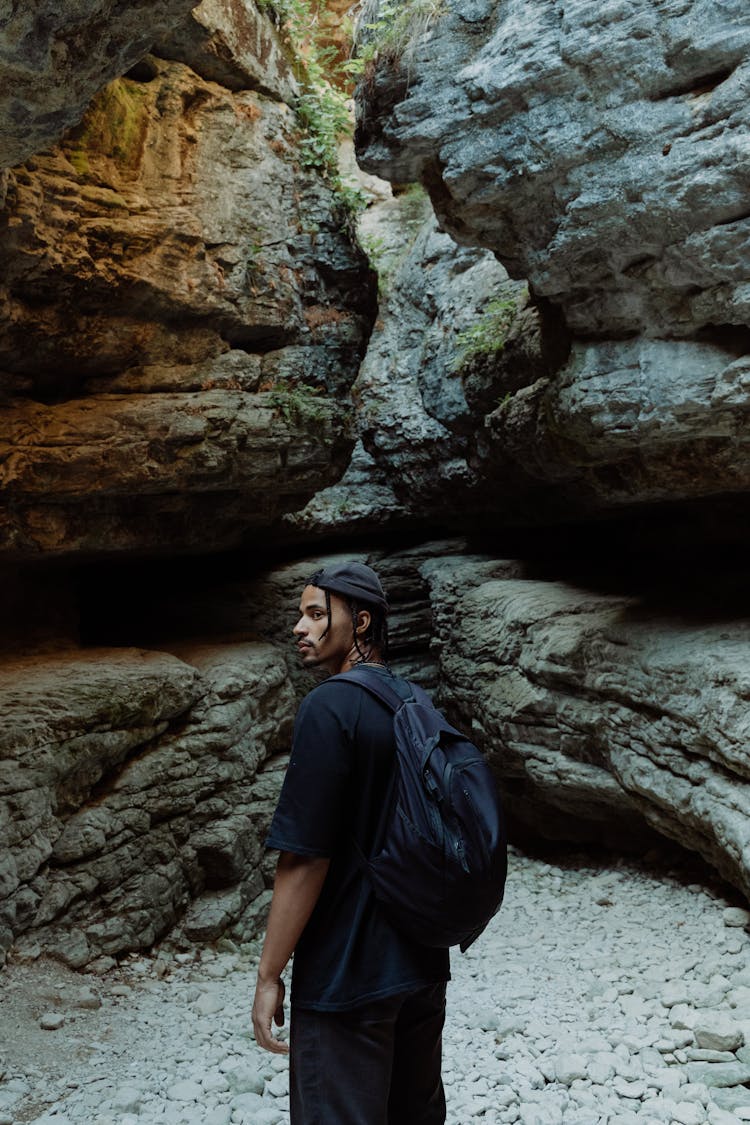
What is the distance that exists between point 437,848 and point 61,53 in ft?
11.2

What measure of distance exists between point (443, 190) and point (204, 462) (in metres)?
2.83

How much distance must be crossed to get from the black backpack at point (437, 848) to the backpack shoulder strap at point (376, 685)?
0.11 metres

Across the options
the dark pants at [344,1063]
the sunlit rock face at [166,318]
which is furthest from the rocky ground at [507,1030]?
the sunlit rock face at [166,318]

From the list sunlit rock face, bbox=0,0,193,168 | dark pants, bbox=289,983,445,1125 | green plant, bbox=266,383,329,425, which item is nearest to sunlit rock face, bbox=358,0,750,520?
green plant, bbox=266,383,329,425

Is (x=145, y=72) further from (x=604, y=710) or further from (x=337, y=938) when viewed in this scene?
(x=337, y=938)

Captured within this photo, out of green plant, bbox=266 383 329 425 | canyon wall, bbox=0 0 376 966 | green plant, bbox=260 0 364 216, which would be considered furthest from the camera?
green plant, bbox=260 0 364 216

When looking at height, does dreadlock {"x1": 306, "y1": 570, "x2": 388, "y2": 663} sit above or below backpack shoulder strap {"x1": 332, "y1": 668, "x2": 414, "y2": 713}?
above

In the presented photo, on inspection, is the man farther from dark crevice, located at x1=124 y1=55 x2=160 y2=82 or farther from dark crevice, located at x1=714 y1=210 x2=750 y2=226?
dark crevice, located at x1=124 y1=55 x2=160 y2=82

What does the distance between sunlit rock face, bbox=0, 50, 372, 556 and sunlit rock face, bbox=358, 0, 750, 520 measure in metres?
1.50

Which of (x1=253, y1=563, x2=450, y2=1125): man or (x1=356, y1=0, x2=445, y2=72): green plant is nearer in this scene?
(x1=253, y1=563, x2=450, y2=1125): man

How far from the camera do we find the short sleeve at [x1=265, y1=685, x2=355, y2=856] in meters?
2.22

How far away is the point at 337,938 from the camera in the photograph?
7.39 ft

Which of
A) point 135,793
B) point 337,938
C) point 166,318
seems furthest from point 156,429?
point 337,938

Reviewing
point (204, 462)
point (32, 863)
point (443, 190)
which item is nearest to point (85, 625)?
point (204, 462)
